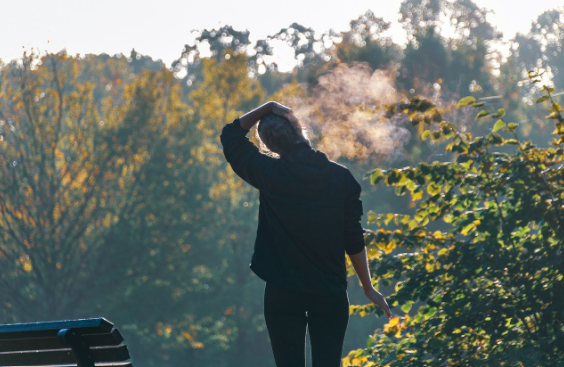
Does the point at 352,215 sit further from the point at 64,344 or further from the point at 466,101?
the point at 466,101

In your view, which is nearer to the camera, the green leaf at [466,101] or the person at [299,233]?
the person at [299,233]

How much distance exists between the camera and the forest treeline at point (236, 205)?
5.16 meters

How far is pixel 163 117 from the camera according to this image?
82.4 ft

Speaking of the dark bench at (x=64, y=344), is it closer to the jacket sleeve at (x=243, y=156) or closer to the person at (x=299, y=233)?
the person at (x=299, y=233)

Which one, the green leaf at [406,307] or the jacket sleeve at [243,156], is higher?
the green leaf at [406,307]

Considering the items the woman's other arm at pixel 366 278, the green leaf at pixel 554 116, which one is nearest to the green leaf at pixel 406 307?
the green leaf at pixel 554 116

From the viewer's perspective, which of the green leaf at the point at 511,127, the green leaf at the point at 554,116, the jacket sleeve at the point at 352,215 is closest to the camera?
the jacket sleeve at the point at 352,215

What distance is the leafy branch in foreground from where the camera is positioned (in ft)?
16.4

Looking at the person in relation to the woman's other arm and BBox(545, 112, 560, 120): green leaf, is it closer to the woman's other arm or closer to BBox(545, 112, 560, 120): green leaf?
the woman's other arm

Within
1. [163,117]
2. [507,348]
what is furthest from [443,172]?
[163,117]

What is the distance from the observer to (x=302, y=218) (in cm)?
279

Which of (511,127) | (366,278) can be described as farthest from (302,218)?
(511,127)

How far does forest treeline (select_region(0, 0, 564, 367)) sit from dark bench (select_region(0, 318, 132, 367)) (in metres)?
2.89

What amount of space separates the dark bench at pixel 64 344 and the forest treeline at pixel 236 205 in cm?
289
